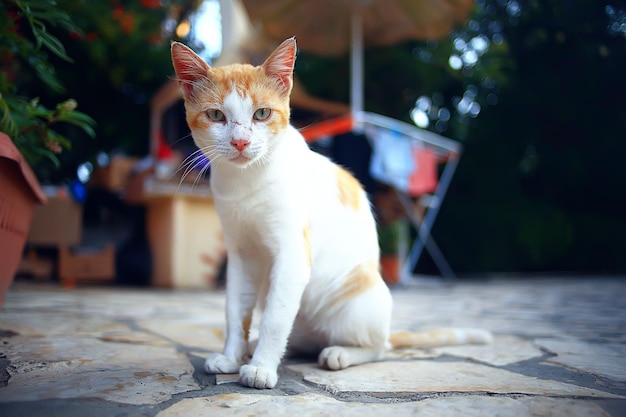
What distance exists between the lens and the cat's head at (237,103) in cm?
124

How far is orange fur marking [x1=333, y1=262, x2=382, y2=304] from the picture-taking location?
1.44 meters

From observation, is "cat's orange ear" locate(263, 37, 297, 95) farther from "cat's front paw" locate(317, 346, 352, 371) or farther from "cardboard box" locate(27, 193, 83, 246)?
"cardboard box" locate(27, 193, 83, 246)

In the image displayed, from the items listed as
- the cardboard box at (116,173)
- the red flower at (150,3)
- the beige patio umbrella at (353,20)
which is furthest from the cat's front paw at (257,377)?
the red flower at (150,3)

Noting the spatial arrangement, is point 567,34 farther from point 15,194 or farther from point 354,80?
point 354,80

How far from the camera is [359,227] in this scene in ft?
4.96

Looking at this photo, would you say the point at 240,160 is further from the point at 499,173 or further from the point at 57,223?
the point at 499,173

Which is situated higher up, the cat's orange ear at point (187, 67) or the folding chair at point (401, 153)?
the folding chair at point (401, 153)

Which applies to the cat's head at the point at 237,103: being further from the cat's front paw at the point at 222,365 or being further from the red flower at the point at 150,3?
the red flower at the point at 150,3

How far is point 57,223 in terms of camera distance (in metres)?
4.29

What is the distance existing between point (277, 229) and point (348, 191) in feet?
1.16

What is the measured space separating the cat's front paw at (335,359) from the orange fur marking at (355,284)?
0.14 meters

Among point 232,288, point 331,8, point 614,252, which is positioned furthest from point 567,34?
point 614,252

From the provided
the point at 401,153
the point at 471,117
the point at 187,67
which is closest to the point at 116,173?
the point at 401,153

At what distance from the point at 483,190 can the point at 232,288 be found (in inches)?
212
